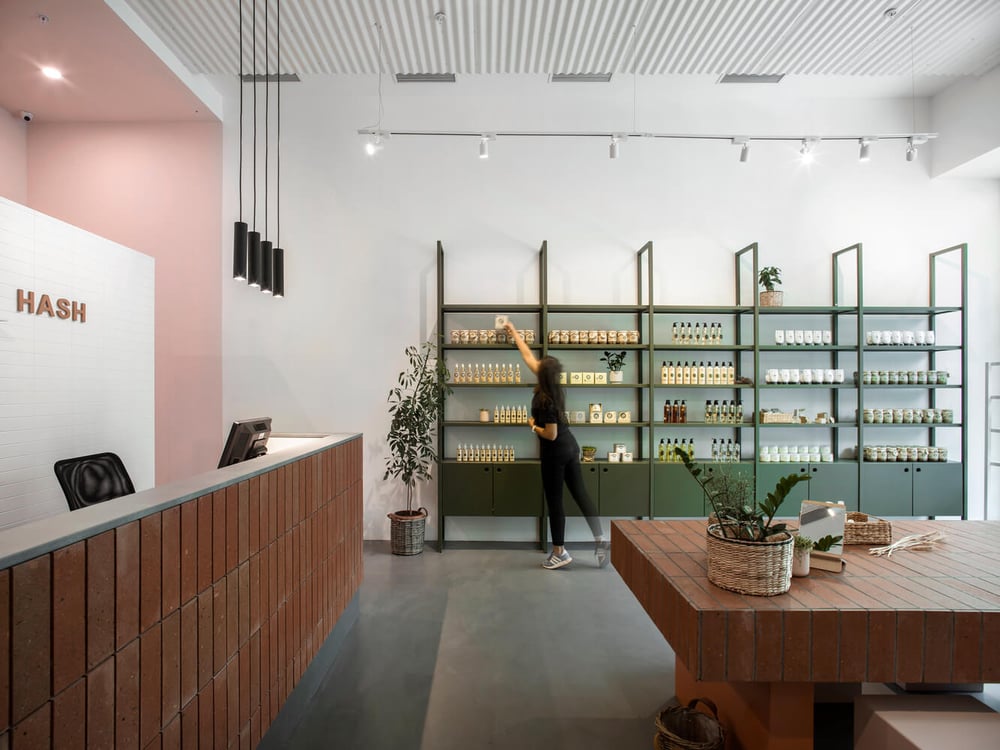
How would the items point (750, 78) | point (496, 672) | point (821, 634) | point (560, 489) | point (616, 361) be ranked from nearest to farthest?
point (821, 634)
point (496, 672)
point (560, 489)
point (750, 78)
point (616, 361)

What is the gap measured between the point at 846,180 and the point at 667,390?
2850mm

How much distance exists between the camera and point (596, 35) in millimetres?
4125

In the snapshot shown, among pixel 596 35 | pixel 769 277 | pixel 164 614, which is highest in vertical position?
pixel 596 35

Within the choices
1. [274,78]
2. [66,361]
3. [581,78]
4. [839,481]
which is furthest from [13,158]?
[839,481]

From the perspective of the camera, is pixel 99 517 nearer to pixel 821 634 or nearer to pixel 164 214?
pixel 821 634

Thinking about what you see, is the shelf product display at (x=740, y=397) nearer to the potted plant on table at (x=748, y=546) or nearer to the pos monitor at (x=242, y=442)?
the pos monitor at (x=242, y=442)

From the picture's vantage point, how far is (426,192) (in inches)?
212

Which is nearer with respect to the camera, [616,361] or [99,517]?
[99,517]

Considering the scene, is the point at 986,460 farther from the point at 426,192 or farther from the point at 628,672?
the point at 426,192

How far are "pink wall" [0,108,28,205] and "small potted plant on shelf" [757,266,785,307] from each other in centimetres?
725

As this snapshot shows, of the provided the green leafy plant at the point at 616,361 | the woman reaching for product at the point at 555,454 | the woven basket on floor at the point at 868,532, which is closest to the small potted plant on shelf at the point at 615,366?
the green leafy plant at the point at 616,361

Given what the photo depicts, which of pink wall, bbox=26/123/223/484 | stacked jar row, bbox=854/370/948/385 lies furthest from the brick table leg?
pink wall, bbox=26/123/223/484

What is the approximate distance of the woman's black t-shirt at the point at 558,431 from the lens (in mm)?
4418

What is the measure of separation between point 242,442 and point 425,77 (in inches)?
154
